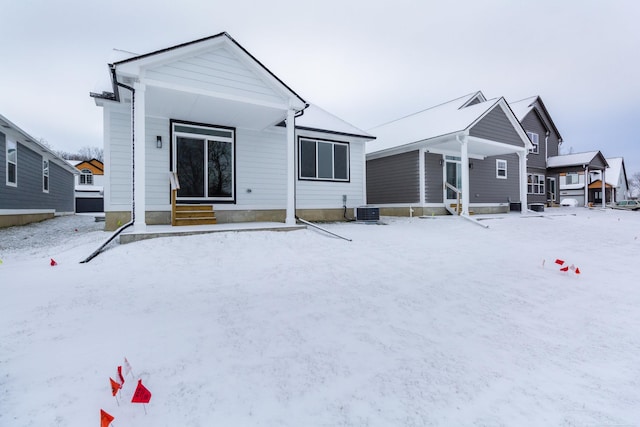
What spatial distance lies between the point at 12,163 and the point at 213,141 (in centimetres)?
899

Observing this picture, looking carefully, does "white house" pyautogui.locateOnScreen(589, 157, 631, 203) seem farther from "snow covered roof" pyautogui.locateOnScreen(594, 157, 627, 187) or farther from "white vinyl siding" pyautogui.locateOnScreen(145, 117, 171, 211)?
"white vinyl siding" pyautogui.locateOnScreen(145, 117, 171, 211)

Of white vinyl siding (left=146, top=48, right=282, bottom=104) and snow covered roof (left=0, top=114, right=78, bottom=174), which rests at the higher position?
white vinyl siding (left=146, top=48, right=282, bottom=104)

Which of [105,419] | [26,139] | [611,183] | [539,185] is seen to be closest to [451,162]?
[539,185]

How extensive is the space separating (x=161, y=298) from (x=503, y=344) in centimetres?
368

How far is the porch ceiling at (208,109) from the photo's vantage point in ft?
23.5

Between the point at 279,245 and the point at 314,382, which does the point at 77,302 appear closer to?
the point at 314,382

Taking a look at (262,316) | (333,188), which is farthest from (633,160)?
(262,316)

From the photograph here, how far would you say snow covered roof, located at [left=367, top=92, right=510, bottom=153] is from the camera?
1300 cm

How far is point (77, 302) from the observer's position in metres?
3.33

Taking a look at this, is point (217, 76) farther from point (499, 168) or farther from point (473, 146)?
point (499, 168)

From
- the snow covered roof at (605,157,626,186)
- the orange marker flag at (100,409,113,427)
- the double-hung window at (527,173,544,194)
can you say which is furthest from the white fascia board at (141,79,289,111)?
the snow covered roof at (605,157,626,186)

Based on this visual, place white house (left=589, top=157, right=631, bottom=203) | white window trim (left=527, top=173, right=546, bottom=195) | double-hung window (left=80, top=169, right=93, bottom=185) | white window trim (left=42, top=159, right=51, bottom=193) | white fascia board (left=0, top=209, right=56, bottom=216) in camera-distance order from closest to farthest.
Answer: white fascia board (left=0, top=209, right=56, bottom=216) < white window trim (left=42, top=159, right=51, bottom=193) < white window trim (left=527, top=173, right=546, bottom=195) < double-hung window (left=80, top=169, right=93, bottom=185) < white house (left=589, top=157, right=631, bottom=203)

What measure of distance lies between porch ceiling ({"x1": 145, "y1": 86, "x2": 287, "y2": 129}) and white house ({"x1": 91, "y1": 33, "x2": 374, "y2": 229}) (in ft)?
0.08

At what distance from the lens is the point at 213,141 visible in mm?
9242
